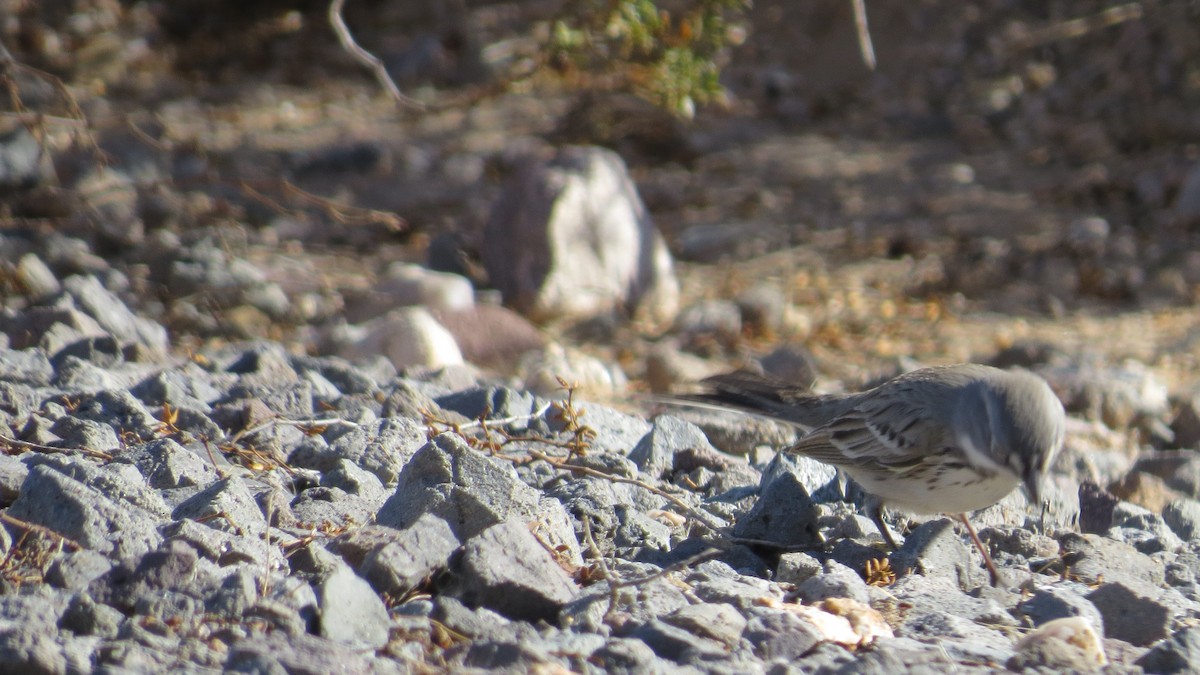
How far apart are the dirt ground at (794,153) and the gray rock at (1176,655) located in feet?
16.1

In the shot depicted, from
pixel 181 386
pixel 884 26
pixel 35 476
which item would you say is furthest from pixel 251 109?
pixel 35 476

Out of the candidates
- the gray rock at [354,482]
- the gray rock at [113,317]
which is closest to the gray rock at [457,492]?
the gray rock at [354,482]

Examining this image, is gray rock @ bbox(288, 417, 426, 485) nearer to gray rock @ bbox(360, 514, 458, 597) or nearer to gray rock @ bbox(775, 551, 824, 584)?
gray rock @ bbox(360, 514, 458, 597)

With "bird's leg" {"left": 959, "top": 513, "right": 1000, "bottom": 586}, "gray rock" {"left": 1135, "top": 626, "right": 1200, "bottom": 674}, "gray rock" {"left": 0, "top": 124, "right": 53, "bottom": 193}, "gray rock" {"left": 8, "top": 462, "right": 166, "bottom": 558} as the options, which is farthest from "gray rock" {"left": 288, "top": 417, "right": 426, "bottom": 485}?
"gray rock" {"left": 0, "top": 124, "right": 53, "bottom": 193}

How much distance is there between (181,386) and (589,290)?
4379 millimetres

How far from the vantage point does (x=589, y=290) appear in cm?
961

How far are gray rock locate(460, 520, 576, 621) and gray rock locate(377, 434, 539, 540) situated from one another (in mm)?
284

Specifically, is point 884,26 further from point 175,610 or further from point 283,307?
point 175,610

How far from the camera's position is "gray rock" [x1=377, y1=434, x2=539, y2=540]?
4.12 metres

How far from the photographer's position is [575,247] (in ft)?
31.7

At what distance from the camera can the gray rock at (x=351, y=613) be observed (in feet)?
11.2

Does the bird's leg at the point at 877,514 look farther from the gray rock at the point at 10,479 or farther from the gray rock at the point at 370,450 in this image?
the gray rock at the point at 10,479

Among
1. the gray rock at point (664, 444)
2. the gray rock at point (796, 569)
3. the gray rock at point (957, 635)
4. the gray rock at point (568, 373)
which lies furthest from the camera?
the gray rock at point (568, 373)

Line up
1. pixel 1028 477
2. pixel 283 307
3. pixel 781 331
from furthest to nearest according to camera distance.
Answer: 1. pixel 781 331
2. pixel 283 307
3. pixel 1028 477
